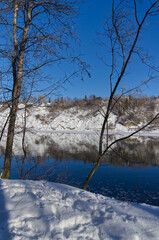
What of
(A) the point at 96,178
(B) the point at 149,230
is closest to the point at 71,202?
(B) the point at 149,230

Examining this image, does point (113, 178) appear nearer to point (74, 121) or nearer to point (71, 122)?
point (71, 122)

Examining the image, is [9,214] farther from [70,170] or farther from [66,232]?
[70,170]

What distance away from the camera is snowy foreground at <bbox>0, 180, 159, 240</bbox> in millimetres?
1973

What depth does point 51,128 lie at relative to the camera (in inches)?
1829

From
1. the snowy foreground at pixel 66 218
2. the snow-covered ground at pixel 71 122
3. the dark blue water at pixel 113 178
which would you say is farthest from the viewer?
the snow-covered ground at pixel 71 122

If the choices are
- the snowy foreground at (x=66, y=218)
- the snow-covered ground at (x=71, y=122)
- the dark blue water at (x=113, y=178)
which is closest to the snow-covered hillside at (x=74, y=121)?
the snow-covered ground at (x=71, y=122)

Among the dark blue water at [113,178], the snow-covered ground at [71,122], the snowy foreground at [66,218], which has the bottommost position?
the dark blue water at [113,178]

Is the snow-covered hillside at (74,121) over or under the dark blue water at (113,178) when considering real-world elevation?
over

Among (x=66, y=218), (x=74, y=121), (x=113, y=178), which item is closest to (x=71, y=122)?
(x=74, y=121)

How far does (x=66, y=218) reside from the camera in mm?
2213

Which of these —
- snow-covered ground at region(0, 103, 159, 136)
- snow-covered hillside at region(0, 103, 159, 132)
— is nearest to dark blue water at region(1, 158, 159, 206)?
snow-covered hillside at region(0, 103, 159, 132)

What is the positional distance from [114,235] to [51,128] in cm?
4519

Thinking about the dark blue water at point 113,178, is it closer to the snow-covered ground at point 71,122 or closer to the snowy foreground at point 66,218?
the snowy foreground at point 66,218

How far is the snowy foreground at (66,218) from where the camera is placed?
1.97 meters
